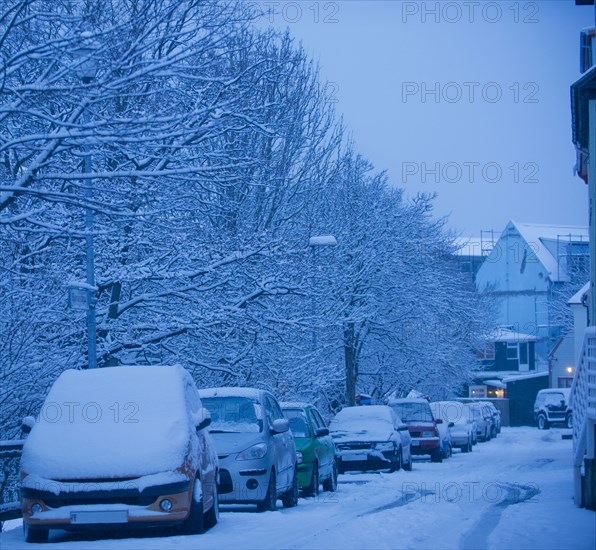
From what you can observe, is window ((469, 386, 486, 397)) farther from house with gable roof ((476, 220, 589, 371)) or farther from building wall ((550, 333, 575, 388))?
building wall ((550, 333, 575, 388))

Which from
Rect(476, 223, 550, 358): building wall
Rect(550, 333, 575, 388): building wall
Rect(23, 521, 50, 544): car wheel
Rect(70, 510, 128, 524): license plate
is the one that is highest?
Rect(476, 223, 550, 358): building wall

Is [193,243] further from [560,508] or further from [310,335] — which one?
[310,335]

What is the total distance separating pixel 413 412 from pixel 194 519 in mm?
21701

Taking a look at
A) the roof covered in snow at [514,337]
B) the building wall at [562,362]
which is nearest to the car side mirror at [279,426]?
the building wall at [562,362]

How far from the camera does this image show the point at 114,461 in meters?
11.2

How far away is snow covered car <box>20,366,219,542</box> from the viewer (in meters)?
11.2

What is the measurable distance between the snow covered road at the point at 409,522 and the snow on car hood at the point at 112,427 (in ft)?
2.50

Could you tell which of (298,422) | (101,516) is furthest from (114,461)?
(298,422)

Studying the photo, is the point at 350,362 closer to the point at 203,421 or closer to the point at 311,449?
the point at 311,449

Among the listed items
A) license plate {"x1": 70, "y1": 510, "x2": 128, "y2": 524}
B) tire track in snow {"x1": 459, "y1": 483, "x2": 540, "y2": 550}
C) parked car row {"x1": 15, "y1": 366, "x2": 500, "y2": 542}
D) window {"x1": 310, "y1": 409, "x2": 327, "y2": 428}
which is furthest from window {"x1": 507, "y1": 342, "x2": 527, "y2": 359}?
license plate {"x1": 70, "y1": 510, "x2": 128, "y2": 524}

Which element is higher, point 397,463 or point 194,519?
point 194,519

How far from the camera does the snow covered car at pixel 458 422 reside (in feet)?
128

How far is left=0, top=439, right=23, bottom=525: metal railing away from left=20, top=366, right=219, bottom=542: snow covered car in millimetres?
1434

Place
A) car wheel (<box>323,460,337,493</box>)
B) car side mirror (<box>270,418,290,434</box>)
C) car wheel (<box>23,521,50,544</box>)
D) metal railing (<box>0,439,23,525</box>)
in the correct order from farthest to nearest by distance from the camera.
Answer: car wheel (<box>323,460,337,493</box>) → car side mirror (<box>270,418,290,434</box>) → metal railing (<box>0,439,23,525</box>) → car wheel (<box>23,521,50,544</box>)
